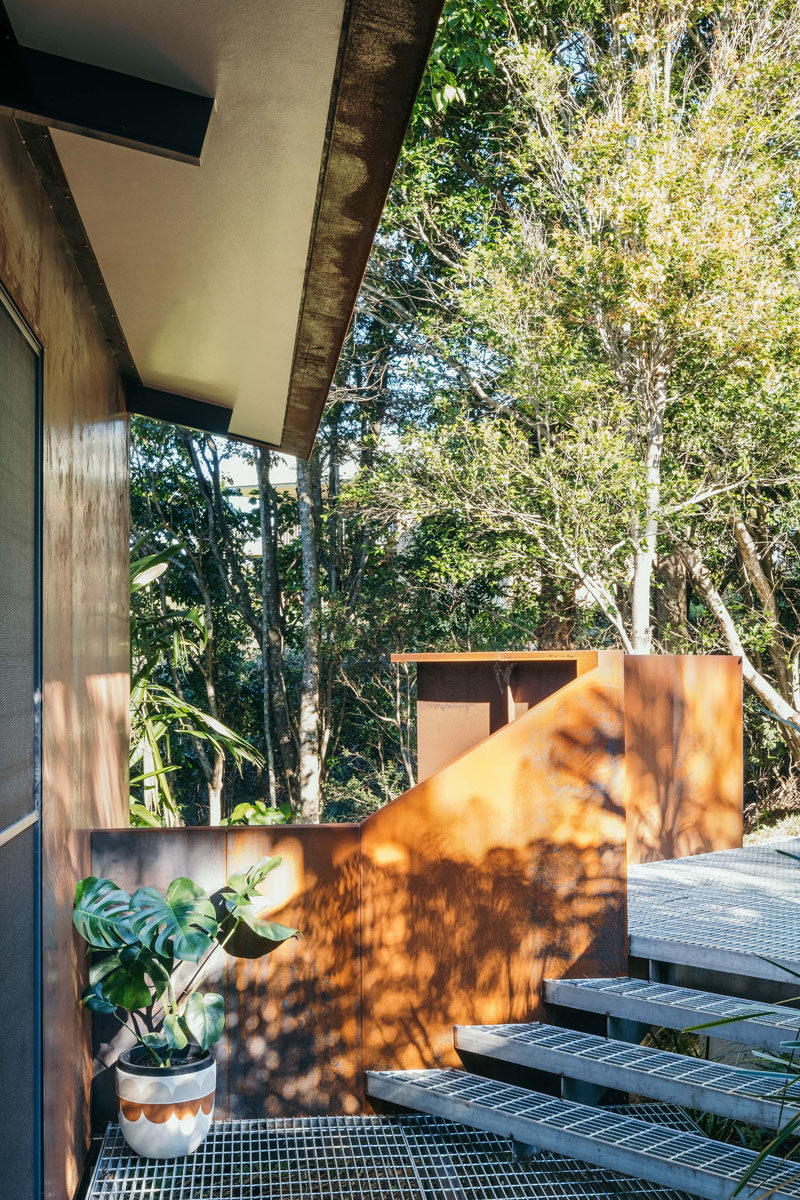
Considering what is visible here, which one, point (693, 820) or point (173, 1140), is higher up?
point (693, 820)

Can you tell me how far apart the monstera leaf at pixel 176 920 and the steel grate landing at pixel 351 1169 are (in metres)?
0.64

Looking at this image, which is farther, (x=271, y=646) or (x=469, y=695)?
(x=271, y=646)

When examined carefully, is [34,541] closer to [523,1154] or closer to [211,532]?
[523,1154]

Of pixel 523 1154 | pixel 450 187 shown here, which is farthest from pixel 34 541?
pixel 450 187

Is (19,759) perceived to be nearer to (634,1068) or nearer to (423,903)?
(423,903)

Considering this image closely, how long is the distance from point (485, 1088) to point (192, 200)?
2683mm

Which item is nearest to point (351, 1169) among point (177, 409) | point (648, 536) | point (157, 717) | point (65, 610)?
point (65, 610)

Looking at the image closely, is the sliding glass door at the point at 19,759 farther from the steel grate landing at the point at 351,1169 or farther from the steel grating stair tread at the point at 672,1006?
the steel grating stair tread at the point at 672,1006

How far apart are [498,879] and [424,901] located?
0.86 feet

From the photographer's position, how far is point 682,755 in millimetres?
4594

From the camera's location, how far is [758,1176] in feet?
8.55

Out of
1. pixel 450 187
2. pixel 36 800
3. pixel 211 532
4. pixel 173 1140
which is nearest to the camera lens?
pixel 36 800

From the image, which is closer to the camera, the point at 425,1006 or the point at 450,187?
the point at 425,1006

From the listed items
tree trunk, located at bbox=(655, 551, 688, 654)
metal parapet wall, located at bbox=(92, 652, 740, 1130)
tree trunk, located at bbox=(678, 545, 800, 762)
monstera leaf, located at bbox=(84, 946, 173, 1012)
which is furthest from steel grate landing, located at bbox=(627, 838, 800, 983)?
tree trunk, located at bbox=(655, 551, 688, 654)
